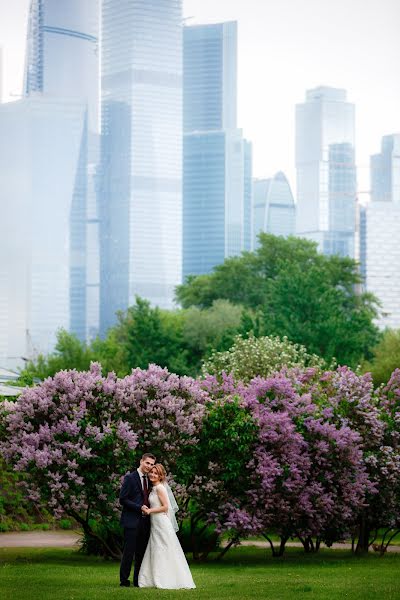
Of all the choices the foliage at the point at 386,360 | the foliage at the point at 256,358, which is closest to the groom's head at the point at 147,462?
the foliage at the point at 256,358

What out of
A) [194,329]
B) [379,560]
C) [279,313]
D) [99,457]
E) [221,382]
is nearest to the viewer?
[99,457]

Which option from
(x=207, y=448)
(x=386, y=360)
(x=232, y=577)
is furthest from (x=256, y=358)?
(x=232, y=577)

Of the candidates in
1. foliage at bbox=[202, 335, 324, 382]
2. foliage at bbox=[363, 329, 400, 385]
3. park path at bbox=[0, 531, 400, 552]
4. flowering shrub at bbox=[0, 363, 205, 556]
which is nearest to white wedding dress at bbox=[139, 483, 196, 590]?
flowering shrub at bbox=[0, 363, 205, 556]

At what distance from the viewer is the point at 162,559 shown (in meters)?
16.1

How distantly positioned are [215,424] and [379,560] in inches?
153

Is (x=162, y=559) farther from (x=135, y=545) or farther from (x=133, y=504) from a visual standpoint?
(x=133, y=504)

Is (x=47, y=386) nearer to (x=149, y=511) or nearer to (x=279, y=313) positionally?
(x=149, y=511)

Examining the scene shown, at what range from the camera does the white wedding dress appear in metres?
16.1

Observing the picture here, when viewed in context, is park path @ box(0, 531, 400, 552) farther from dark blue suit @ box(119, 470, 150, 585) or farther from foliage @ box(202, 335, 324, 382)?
foliage @ box(202, 335, 324, 382)

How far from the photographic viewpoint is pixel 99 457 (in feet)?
67.5

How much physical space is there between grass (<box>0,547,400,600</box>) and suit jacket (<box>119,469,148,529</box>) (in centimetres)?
87

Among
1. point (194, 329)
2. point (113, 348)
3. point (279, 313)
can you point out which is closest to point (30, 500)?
point (279, 313)

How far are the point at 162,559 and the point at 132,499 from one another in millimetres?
873

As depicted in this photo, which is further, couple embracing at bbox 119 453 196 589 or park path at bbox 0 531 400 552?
park path at bbox 0 531 400 552
